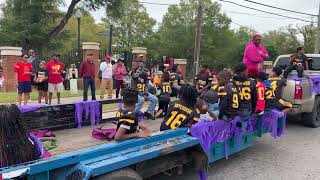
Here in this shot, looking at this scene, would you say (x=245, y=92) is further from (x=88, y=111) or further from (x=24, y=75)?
(x=24, y=75)

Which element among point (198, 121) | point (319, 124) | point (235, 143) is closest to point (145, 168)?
point (198, 121)

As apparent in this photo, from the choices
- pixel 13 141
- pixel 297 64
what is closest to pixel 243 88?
pixel 13 141

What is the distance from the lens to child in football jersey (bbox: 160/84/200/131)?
514 centimetres

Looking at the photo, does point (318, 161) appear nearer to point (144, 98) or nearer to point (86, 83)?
point (144, 98)

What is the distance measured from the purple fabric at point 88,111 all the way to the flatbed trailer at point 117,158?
2.13 feet

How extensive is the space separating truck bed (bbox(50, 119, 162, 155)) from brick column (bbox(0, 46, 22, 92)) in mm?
11562

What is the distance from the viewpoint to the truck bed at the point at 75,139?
16.0 feet

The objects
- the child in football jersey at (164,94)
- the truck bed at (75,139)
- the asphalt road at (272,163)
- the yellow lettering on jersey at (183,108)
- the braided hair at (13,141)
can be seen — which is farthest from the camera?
the child in football jersey at (164,94)

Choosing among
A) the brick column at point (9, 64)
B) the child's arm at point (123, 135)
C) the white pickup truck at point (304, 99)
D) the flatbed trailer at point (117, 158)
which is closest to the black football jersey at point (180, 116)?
the flatbed trailer at point (117, 158)

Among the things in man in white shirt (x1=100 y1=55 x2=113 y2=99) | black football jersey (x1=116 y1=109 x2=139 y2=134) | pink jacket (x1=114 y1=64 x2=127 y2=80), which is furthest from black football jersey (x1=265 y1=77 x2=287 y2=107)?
man in white shirt (x1=100 y1=55 x2=113 y2=99)

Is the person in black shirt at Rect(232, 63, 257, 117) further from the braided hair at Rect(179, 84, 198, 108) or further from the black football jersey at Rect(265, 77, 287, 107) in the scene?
the braided hair at Rect(179, 84, 198, 108)

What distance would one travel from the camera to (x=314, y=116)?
9750 millimetres

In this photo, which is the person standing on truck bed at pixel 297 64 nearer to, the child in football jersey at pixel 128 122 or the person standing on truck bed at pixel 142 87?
the person standing on truck bed at pixel 142 87

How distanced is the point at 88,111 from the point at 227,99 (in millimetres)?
2410
